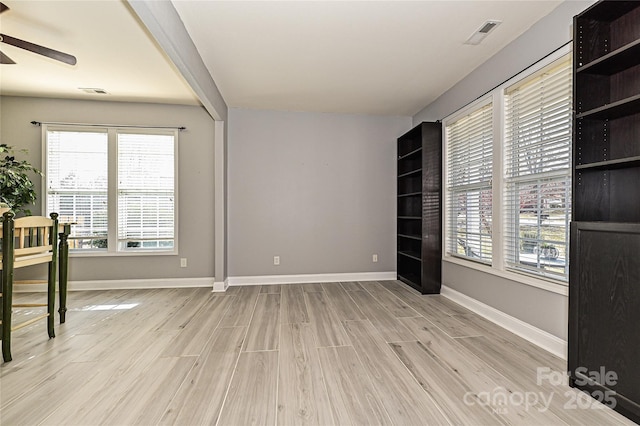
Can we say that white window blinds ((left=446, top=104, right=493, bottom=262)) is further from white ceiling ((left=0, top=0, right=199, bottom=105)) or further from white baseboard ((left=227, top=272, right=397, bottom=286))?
white ceiling ((left=0, top=0, right=199, bottom=105))

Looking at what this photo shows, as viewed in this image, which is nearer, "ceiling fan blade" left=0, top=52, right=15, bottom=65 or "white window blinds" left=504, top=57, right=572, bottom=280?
"white window blinds" left=504, top=57, right=572, bottom=280

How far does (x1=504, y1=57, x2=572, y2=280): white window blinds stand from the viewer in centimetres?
210

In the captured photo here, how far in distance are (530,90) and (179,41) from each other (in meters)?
2.87

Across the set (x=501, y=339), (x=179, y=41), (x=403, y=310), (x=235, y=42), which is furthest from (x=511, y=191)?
(x=179, y=41)

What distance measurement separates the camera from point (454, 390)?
1.66 m

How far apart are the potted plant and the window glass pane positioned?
0.80 feet

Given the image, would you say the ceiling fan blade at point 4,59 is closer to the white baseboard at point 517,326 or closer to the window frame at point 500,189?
the window frame at point 500,189

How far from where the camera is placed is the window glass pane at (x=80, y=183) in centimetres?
385

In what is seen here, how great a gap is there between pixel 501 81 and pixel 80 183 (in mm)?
5155

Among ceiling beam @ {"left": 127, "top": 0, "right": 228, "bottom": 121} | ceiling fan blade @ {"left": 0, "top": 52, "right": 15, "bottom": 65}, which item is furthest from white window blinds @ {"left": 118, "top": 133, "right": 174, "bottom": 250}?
ceiling fan blade @ {"left": 0, "top": 52, "right": 15, "bottom": 65}

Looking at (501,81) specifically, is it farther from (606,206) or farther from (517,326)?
(517,326)

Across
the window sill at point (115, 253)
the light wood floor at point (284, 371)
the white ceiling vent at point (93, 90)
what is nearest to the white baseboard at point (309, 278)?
the window sill at point (115, 253)

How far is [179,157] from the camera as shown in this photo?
407 centimetres

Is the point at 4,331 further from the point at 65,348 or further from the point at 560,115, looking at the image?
the point at 560,115
